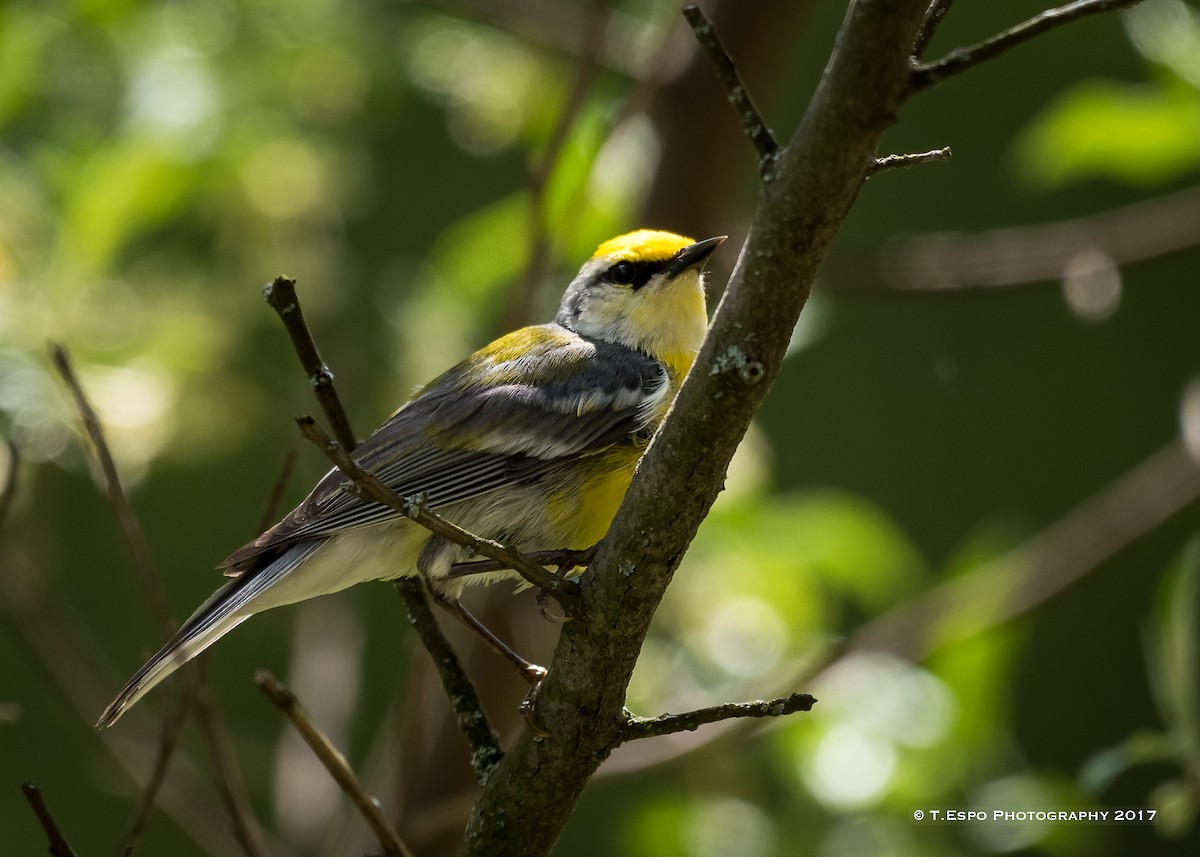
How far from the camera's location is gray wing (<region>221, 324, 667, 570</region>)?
8.09ft

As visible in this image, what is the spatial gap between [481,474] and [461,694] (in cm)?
70

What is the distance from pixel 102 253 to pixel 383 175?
109 inches

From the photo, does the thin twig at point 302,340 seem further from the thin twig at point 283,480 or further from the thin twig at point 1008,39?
the thin twig at point 1008,39

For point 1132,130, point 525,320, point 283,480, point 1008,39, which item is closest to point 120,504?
point 283,480

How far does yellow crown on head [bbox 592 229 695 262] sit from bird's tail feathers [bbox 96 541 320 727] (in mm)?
1170

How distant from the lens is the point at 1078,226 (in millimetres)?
3812

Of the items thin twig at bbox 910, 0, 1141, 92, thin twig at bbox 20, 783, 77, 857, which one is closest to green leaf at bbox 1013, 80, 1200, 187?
thin twig at bbox 910, 0, 1141, 92

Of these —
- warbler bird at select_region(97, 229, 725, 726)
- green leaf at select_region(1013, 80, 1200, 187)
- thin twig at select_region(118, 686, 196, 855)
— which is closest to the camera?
thin twig at select_region(118, 686, 196, 855)

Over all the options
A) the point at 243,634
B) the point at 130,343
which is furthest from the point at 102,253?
the point at 243,634

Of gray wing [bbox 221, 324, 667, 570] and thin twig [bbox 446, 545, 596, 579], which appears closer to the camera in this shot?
thin twig [bbox 446, 545, 596, 579]

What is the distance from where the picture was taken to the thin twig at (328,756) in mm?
1664

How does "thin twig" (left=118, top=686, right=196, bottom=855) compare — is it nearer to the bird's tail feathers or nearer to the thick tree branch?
the bird's tail feathers

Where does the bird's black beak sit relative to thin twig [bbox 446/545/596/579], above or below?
above

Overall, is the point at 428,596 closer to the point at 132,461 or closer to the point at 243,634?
the point at 132,461
